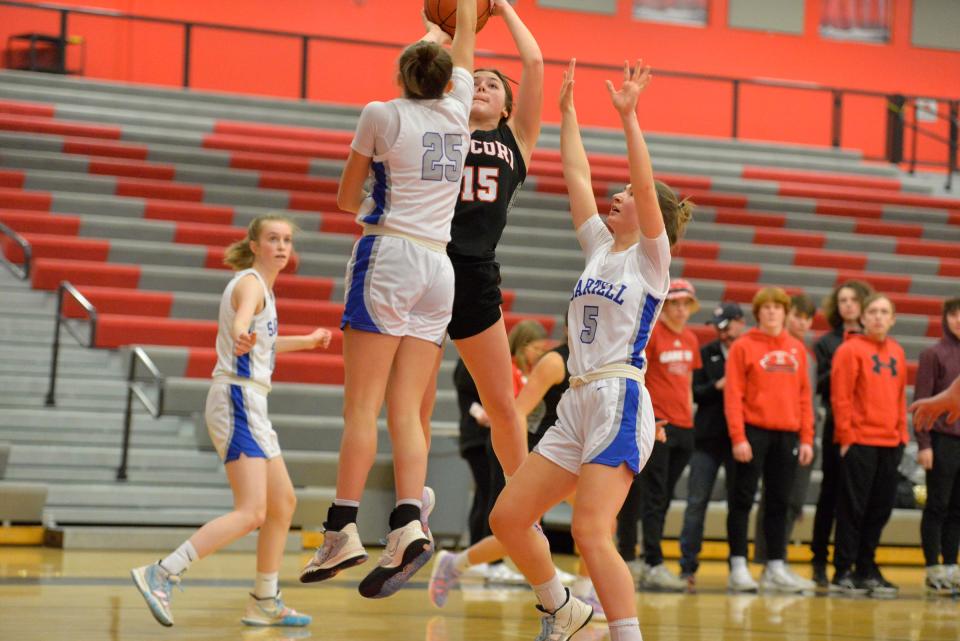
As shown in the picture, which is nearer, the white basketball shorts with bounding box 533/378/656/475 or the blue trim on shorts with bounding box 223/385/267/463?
the white basketball shorts with bounding box 533/378/656/475

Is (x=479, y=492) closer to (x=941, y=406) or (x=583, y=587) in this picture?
(x=583, y=587)

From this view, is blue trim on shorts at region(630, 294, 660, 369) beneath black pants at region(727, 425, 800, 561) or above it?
above

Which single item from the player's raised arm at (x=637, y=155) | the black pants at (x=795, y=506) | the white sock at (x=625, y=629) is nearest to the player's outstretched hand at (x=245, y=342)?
the player's raised arm at (x=637, y=155)

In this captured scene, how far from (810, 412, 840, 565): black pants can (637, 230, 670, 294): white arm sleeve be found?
13.6ft

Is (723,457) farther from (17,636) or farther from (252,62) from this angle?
(252,62)

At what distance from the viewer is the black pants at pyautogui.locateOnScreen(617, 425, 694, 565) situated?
742 centimetres

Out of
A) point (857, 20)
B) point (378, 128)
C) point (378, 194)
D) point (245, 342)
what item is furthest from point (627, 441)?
point (857, 20)

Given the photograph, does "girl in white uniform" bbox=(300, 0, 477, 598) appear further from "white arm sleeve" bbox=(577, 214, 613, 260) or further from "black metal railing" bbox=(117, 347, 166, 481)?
"black metal railing" bbox=(117, 347, 166, 481)

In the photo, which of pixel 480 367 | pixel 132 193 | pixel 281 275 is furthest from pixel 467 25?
pixel 132 193

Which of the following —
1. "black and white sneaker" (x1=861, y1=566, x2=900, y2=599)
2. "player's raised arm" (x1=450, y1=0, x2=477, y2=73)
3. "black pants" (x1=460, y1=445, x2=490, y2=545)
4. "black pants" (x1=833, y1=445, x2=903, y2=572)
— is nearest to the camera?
"player's raised arm" (x1=450, y1=0, x2=477, y2=73)

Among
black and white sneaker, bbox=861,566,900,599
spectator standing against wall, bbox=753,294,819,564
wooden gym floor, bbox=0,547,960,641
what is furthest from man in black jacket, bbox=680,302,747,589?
black and white sneaker, bbox=861,566,900,599

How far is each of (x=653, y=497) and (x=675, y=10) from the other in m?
12.2

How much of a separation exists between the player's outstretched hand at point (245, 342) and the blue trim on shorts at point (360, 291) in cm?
144

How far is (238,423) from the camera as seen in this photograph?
18.9 ft
